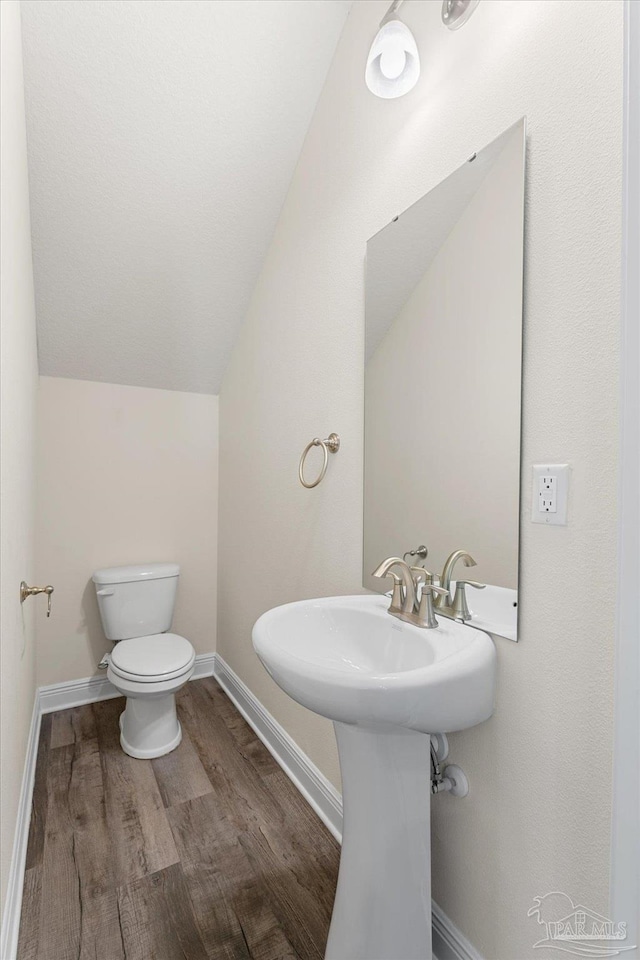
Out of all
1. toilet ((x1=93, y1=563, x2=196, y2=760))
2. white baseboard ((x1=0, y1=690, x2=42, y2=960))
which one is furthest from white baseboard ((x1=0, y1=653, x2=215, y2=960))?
toilet ((x1=93, y1=563, x2=196, y2=760))

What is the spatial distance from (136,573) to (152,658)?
18.7 inches

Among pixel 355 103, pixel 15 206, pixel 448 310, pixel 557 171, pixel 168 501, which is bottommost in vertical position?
pixel 168 501

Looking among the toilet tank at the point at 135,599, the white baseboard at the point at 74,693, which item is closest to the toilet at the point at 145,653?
the toilet tank at the point at 135,599

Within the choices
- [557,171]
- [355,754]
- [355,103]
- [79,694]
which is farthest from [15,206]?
[79,694]

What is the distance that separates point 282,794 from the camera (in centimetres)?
172

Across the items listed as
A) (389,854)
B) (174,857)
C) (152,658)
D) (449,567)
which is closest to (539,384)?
(449,567)

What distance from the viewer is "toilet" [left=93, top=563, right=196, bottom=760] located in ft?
6.19

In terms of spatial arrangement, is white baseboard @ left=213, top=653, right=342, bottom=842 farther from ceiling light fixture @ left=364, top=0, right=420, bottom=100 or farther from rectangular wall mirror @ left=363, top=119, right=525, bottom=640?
ceiling light fixture @ left=364, top=0, right=420, bottom=100

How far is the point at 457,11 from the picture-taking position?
1.00m

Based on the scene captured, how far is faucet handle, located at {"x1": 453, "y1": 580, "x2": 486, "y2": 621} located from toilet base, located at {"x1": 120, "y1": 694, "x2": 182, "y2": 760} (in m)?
1.41

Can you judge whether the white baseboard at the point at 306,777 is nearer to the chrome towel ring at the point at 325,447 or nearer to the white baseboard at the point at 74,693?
the white baseboard at the point at 74,693

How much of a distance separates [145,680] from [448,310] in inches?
67.5

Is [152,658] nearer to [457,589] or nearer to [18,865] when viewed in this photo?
[18,865]

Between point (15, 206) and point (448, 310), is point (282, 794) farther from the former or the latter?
point (15, 206)
